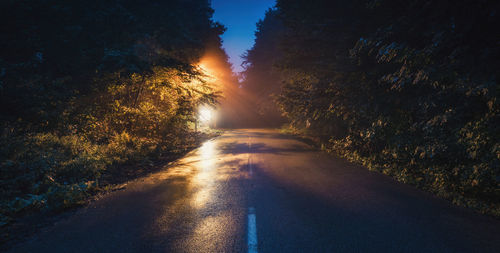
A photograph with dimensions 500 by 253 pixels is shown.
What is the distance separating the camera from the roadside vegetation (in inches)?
248

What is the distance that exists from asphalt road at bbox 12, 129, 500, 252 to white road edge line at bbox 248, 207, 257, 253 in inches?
0.6

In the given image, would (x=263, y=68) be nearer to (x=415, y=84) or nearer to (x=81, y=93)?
(x=81, y=93)

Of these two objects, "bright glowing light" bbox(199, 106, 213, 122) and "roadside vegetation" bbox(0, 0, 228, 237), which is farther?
"bright glowing light" bbox(199, 106, 213, 122)

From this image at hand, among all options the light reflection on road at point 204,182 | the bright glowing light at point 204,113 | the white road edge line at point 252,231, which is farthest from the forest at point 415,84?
the bright glowing light at point 204,113

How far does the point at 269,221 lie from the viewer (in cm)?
421

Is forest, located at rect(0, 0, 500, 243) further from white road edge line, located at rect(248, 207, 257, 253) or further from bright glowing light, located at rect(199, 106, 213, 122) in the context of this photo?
white road edge line, located at rect(248, 207, 257, 253)

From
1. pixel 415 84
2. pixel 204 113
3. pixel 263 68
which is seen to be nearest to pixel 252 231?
pixel 415 84

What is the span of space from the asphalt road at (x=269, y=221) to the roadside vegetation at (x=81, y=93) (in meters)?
1.27

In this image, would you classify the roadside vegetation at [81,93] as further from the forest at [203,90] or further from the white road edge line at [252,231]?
the white road edge line at [252,231]

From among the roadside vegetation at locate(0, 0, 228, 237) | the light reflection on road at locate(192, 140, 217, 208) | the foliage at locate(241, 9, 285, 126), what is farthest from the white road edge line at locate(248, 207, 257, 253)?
Result: the foliage at locate(241, 9, 285, 126)

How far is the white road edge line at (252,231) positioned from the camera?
3334 mm

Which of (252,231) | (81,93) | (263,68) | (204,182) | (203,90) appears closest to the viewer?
(252,231)

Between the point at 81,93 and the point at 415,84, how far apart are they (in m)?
12.8

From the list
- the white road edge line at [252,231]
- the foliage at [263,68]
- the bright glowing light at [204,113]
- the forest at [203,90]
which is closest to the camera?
the white road edge line at [252,231]
